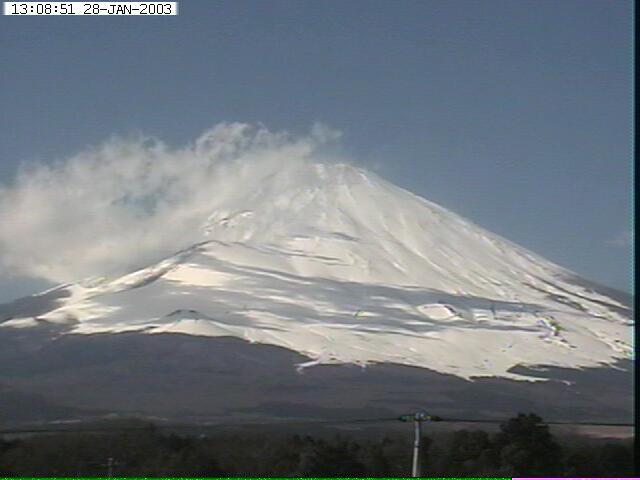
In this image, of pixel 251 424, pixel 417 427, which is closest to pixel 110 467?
pixel 251 424

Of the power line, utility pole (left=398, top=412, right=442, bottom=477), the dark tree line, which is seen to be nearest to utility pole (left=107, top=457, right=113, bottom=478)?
the dark tree line

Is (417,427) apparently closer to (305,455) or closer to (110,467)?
(305,455)

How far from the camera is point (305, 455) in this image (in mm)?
9891

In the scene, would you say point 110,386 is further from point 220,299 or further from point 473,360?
point 473,360

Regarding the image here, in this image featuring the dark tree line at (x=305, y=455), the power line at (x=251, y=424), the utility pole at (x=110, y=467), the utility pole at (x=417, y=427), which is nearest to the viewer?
the utility pole at (x=417, y=427)

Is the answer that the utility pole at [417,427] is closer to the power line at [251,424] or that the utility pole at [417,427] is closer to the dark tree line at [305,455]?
the power line at [251,424]

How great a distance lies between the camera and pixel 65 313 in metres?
11.6

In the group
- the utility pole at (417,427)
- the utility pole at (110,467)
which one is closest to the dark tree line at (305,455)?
the utility pole at (110,467)

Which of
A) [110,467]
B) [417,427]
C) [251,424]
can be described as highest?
[251,424]

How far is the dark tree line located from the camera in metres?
9.63

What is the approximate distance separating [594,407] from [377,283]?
217 centimetres

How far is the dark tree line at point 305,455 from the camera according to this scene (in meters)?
9.63

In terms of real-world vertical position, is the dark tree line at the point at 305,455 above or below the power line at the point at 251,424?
below

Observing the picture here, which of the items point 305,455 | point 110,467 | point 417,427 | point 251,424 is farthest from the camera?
point 251,424
